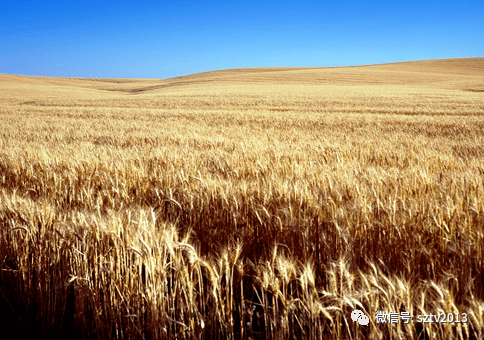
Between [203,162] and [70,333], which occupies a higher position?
[203,162]

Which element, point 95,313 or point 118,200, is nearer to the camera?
point 95,313

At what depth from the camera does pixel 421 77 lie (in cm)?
5341

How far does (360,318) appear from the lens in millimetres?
1230

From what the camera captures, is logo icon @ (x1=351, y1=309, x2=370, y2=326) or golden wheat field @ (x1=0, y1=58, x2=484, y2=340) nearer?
logo icon @ (x1=351, y1=309, x2=370, y2=326)

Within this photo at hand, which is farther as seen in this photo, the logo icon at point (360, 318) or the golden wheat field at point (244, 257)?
the golden wheat field at point (244, 257)

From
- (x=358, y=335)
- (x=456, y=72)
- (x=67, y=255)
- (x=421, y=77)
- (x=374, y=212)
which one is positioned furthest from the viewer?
(x=456, y=72)

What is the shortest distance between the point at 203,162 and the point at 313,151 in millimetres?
1870

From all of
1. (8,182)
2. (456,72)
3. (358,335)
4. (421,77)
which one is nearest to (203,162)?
(8,182)

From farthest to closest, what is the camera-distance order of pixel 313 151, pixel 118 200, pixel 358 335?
pixel 313 151, pixel 118 200, pixel 358 335

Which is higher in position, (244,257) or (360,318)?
(360,318)

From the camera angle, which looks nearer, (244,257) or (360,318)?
(360,318)

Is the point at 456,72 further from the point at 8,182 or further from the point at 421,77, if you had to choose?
the point at 8,182

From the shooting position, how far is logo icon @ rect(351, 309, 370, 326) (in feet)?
3.98

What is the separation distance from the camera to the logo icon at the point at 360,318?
3.98ft
